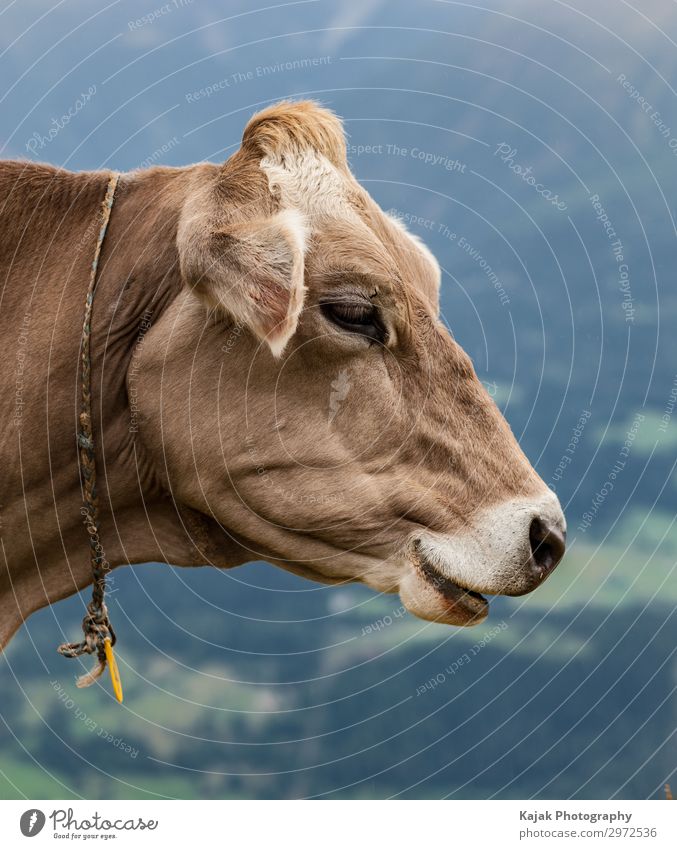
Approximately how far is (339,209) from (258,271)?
0.94m

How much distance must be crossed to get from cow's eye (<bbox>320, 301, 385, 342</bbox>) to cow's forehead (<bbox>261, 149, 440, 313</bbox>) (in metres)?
0.22

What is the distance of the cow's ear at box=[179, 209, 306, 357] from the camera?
191 inches

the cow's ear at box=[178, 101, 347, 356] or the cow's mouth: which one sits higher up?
the cow's ear at box=[178, 101, 347, 356]

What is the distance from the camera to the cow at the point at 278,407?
5398mm

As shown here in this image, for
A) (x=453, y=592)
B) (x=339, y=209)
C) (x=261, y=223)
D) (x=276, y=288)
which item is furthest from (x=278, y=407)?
(x=453, y=592)

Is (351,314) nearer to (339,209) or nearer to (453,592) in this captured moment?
(339,209)

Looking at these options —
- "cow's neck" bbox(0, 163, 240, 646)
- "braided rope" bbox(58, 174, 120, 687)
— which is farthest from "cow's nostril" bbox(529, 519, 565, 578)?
"braided rope" bbox(58, 174, 120, 687)

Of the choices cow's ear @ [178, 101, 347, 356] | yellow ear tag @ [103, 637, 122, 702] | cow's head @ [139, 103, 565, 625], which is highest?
cow's ear @ [178, 101, 347, 356]

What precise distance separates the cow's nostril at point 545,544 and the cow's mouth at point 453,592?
422mm

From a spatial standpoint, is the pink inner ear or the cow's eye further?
the cow's eye

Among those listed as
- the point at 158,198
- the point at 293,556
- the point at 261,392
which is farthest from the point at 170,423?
the point at 158,198

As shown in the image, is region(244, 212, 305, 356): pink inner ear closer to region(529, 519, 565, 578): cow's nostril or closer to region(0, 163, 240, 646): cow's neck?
region(0, 163, 240, 646): cow's neck

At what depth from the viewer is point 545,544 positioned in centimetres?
540

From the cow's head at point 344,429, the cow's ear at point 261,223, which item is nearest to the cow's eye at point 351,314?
the cow's head at point 344,429
